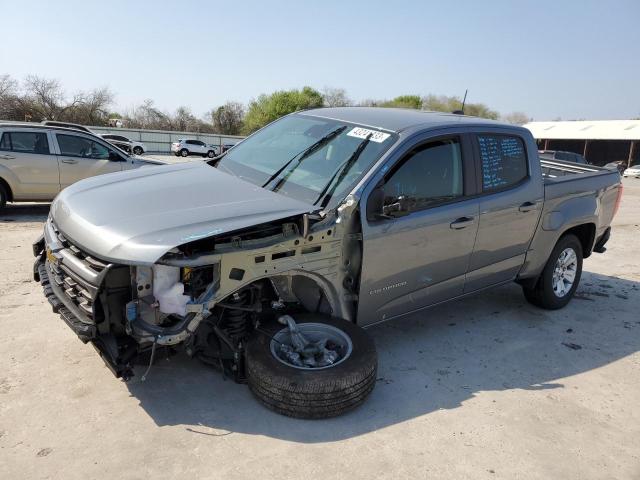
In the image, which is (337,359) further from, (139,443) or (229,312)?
(139,443)

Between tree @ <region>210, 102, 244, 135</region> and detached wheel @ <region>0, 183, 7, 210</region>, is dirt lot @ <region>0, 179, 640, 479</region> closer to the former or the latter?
detached wheel @ <region>0, 183, 7, 210</region>

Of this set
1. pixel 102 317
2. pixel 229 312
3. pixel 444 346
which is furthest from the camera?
pixel 444 346

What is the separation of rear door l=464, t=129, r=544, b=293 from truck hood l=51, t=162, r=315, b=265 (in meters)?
1.82

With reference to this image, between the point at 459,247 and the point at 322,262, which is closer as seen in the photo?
the point at 322,262

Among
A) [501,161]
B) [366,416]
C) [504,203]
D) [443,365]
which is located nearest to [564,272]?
[504,203]

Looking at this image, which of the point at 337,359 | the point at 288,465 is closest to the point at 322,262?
the point at 337,359

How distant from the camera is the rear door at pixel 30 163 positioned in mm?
9383

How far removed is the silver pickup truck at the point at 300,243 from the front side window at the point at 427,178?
0.01 meters

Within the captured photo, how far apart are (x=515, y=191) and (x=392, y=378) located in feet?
6.99

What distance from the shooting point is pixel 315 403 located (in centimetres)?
328

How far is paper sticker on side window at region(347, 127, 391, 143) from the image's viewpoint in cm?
406

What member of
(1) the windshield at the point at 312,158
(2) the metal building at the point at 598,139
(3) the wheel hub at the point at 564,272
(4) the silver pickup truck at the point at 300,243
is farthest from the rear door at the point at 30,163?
(2) the metal building at the point at 598,139

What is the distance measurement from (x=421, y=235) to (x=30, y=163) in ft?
27.5

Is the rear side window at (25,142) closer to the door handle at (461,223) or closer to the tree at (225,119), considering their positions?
the door handle at (461,223)
